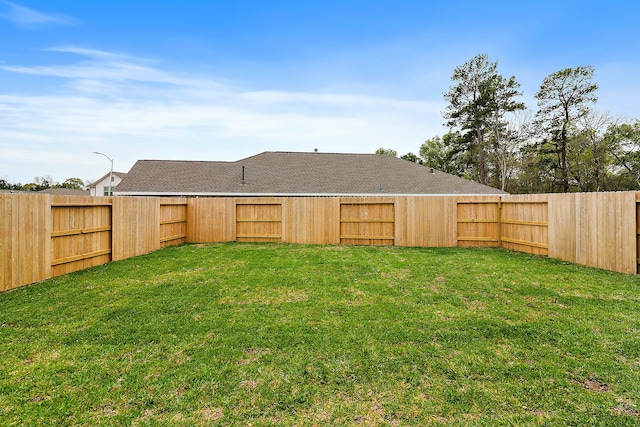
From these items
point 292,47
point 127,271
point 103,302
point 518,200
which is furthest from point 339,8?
point 103,302

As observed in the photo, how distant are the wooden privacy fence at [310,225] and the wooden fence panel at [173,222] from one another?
3 cm

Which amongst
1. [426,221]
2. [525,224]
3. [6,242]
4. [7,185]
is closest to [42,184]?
[7,185]

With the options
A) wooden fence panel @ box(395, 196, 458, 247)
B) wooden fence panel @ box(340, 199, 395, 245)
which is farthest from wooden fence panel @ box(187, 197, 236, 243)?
wooden fence panel @ box(395, 196, 458, 247)

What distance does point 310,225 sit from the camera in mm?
10141

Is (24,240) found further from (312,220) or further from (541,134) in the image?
(541,134)

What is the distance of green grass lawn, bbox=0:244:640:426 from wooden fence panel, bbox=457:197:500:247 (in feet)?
11.7

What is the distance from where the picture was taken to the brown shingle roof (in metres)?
15.2

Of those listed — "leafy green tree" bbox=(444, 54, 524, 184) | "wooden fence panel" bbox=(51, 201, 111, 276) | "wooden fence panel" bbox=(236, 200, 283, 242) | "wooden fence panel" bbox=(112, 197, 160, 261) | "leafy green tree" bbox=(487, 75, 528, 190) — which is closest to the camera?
"wooden fence panel" bbox=(51, 201, 111, 276)

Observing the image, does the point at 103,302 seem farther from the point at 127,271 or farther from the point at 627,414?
the point at 627,414

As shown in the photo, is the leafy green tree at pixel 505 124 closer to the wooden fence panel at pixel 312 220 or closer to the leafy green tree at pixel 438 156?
the leafy green tree at pixel 438 156

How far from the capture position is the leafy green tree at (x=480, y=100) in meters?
25.5

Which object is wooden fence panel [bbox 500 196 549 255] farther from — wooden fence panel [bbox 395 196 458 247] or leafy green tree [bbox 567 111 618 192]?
leafy green tree [bbox 567 111 618 192]

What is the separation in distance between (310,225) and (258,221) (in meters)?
1.81

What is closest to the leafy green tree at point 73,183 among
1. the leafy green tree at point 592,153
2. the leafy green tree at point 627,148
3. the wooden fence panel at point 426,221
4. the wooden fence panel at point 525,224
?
the wooden fence panel at point 426,221
